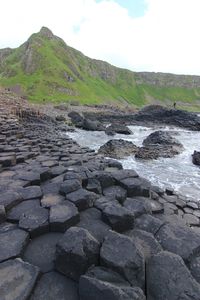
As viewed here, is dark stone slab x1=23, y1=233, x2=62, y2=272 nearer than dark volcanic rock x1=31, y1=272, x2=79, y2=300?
No

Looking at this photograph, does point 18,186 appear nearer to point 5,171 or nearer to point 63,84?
point 5,171

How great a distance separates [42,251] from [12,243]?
459mm

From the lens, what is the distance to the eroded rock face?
678 inches

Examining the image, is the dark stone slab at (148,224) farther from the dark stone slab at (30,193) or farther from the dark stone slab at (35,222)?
the dark stone slab at (30,193)

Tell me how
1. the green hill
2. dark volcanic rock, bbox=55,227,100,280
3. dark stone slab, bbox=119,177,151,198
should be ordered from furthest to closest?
1. the green hill
2. dark stone slab, bbox=119,177,151,198
3. dark volcanic rock, bbox=55,227,100,280

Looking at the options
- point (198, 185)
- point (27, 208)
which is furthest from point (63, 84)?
point (27, 208)

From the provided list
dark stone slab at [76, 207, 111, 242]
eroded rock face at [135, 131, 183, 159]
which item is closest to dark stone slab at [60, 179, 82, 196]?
dark stone slab at [76, 207, 111, 242]

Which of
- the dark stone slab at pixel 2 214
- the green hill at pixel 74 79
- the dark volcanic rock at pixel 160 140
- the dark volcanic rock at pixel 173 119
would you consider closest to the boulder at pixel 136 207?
the dark stone slab at pixel 2 214

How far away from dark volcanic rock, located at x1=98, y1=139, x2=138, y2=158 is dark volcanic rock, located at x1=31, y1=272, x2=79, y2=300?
44.6 feet

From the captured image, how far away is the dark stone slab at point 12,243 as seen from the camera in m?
3.54

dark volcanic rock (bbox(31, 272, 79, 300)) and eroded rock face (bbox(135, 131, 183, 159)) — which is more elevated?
dark volcanic rock (bbox(31, 272, 79, 300))

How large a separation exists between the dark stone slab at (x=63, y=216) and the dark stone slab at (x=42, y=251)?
14 centimetres

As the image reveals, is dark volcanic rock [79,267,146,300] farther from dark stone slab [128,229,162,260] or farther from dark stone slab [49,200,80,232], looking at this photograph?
dark stone slab [49,200,80,232]

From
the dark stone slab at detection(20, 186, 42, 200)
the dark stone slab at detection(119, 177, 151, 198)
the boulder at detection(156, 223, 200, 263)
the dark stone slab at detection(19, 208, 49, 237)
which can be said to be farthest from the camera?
the dark stone slab at detection(119, 177, 151, 198)
